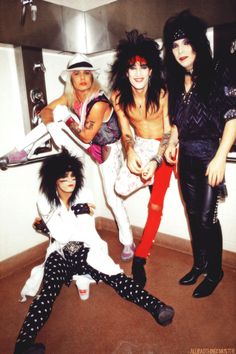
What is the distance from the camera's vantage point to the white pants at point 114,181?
2.72m

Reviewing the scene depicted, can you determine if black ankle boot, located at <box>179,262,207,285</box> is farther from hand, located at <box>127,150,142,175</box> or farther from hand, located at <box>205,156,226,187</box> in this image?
A: hand, located at <box>127,150,142,175</box>

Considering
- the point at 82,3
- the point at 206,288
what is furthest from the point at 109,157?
the point at 82,3

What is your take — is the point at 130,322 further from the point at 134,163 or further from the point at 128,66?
the point at 128,66

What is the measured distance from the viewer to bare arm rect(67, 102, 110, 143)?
2406 mm

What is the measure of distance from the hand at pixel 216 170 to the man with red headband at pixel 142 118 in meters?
0.43

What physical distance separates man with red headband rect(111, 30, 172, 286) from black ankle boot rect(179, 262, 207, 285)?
1.07 ft

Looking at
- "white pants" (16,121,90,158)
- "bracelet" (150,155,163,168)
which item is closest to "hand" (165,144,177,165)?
"bracelet" (150,155,163,168)

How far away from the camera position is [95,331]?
195cm

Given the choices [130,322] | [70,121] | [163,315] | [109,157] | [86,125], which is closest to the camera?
[163,315]

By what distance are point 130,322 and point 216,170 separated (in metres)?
1.19

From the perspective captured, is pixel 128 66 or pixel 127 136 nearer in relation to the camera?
pixel 128 66

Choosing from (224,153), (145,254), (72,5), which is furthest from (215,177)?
(72,5)

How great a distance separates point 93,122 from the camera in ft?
7.97

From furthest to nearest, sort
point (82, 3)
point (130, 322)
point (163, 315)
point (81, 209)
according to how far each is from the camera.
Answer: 1. point (82, 3)
2. point (81, 209)
3. point (130, 322)
4. point (163, 315)
